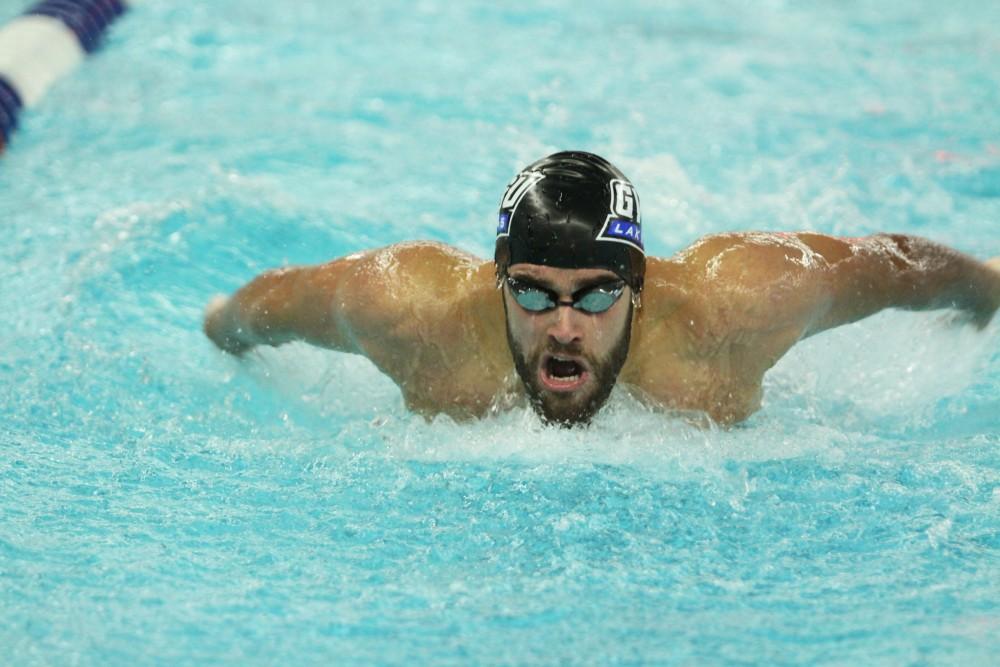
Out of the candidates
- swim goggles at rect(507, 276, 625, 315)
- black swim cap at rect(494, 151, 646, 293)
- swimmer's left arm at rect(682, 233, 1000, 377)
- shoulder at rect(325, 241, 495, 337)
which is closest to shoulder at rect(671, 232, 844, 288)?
swimmer's left arm at rect(682, 233, 1000, 377)

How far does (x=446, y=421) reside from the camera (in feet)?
11.3

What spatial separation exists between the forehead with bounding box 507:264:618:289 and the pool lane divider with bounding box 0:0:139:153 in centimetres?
377

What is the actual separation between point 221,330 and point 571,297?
1.21 meters

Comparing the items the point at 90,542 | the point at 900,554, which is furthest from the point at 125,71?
the point at 900,554

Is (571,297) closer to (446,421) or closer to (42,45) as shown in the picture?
(446,421)

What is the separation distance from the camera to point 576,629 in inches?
102

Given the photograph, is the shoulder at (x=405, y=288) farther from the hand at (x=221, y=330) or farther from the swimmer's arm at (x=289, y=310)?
the hand at (x=221, y=330)

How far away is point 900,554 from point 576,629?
2.68 feet

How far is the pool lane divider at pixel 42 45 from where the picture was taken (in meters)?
→ 6.38

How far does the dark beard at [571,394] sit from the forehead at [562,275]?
0.17m

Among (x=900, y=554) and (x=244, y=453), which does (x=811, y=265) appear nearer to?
(x=900, y=554)

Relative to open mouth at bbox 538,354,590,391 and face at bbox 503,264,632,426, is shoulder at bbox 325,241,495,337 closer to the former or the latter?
face at bbox 503,264,632,426

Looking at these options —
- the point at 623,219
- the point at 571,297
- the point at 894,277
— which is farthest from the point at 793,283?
the point at 571,297

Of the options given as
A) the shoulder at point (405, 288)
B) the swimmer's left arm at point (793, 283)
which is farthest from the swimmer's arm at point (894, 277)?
the shoulder at point (405, 288)
